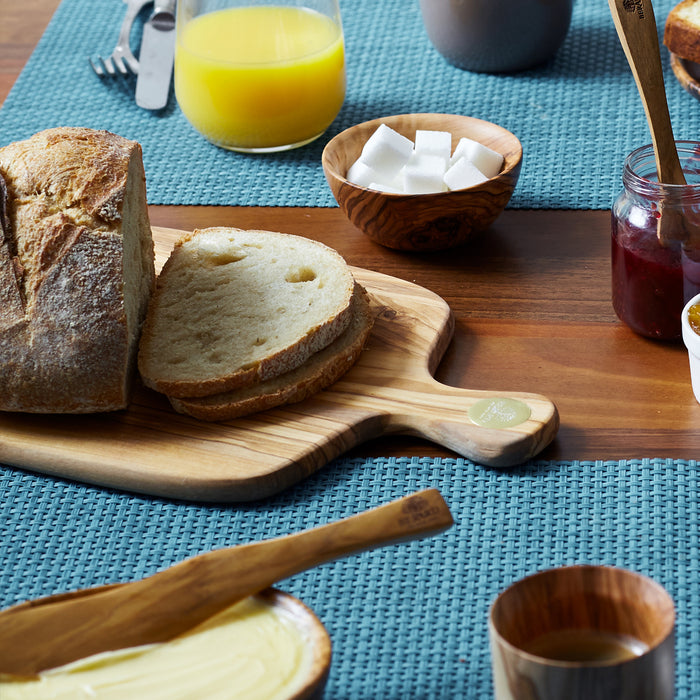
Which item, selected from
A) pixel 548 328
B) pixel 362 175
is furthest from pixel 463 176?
pixel 548 328

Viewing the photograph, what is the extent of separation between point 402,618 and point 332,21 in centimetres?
128

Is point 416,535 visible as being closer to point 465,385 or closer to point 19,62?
point 465,385

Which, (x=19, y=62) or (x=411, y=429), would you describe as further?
(x=19, y=62)

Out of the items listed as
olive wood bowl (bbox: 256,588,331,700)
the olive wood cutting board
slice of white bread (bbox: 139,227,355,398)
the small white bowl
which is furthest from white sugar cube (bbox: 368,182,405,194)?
olive wood bowl (bbox: 256,588,331,700)

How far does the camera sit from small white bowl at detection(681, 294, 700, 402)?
4.05 feet

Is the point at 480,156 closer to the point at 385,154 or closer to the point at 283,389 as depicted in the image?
the point at 385,154

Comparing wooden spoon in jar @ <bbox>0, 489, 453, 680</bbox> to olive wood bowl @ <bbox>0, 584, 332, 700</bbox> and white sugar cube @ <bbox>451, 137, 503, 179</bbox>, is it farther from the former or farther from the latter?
white sugar cube @ <bbox>451, 137, 503, 179</bbox>

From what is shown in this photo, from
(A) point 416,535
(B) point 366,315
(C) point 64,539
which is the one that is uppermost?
(A) point 416,535

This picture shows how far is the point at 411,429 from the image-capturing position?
4.23 feet

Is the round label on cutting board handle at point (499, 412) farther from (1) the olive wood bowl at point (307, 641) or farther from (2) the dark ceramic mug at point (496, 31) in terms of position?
(2) the dark ceramic mug at point (496, 31)

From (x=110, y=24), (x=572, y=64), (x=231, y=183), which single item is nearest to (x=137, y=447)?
(x=231, y=183)

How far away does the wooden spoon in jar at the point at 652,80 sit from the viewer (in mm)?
1329

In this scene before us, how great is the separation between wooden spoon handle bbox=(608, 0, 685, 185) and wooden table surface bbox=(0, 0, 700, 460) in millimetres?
242

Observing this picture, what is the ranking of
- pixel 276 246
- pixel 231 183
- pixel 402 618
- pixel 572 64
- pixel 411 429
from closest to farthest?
pixel 402 618 → pixel 411 429 → pixel 276 246 → pixel 231 183 → pixel 572 64
